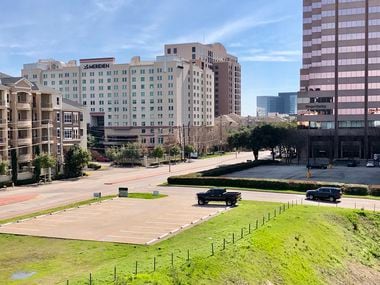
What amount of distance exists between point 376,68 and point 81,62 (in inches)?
3610

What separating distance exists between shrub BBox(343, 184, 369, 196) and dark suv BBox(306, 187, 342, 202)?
4816mm

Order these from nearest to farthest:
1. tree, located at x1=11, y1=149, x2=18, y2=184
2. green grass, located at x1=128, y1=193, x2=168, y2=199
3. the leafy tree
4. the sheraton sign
A: 1. green grass, located at x1=128, y1=193, x2=168, y2=199
2. the leafy tree
3. tree, located at x1=11, y1=149, x2=18, y2=184
4. the sheraton sign

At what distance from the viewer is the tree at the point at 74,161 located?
267ft

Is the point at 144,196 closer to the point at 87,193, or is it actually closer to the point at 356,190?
the point at 87,193

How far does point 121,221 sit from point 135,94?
11609 centimetres

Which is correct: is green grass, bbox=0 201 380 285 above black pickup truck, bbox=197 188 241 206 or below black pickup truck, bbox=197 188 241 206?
below

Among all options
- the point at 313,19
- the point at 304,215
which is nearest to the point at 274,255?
the point at 304,215

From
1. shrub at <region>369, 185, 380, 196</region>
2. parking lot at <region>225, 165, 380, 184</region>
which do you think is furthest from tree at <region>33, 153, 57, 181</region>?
shrub at <region>369, 185, 380, 196</region>

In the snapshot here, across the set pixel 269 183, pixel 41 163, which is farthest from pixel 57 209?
pixel 41 163

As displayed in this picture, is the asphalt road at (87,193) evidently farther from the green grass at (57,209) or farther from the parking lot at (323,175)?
the parking lot at (323,175)

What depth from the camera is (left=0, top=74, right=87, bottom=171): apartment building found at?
74000mm

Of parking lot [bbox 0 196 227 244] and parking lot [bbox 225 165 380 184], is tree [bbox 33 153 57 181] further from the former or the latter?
parking lot [bbox 225 165 380 184]

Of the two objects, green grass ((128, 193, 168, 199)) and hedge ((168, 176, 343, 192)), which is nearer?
green grass ((128, 193, 168, 199))

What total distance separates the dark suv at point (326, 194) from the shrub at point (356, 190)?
4.82 meters
